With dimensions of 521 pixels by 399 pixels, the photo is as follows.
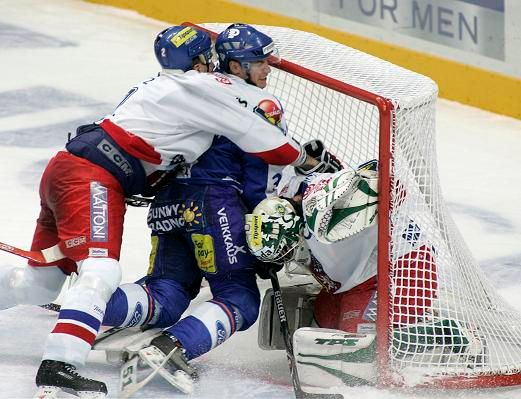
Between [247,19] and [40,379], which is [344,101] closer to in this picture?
[40,379]

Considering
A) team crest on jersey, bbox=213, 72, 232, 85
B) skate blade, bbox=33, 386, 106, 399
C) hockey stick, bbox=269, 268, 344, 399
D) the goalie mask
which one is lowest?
hockey stick, bbox=269, 268, 344, 399

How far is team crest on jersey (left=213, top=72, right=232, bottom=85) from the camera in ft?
14.6

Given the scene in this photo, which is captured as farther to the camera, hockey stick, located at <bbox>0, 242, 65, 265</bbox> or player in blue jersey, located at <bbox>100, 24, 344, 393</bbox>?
hockey stick, located at <bbox>0, 242, 65, 265</bbox>

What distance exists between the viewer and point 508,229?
19.5ft

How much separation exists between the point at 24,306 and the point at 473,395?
5.24ft

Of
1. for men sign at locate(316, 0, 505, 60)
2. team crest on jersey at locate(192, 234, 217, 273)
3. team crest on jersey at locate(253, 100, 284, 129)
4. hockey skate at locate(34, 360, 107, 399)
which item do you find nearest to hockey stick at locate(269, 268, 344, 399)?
team crest on jersey at locate(192, 234, 217, 273)

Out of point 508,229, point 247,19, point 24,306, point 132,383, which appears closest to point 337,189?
point 132,383

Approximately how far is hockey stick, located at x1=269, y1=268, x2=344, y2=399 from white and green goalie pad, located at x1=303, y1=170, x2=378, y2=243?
0.95 ft

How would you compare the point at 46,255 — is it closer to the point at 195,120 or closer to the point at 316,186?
the point at 195,120

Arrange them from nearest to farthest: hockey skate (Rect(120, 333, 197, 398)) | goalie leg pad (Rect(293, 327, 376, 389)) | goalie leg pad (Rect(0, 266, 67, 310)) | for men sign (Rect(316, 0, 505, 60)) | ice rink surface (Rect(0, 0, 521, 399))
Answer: hockey skate (Rect(120, 333, 197, 398)) → goalie leg pad (Rect(293, 327, 376, 389)) → ice rink surface (Rect(0, 0, 521, 399)) → goalie leg pad (Rect(0, 266, 67, 310)) → for men sign (Rect(316, 0, 505, 60))

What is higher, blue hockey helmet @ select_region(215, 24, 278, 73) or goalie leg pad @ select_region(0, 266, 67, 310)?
blue hockey helmet @ select_region(215, 24, 278, 73)

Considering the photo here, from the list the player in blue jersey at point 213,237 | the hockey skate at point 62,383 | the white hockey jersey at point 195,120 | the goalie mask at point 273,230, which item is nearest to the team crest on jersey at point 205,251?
the player in blue jersey at point 213,237

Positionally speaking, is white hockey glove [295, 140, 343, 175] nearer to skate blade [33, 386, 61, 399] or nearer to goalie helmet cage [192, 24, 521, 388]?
goalie helmet cage [192, 24, 521, 388]

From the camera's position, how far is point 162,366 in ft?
13.7
